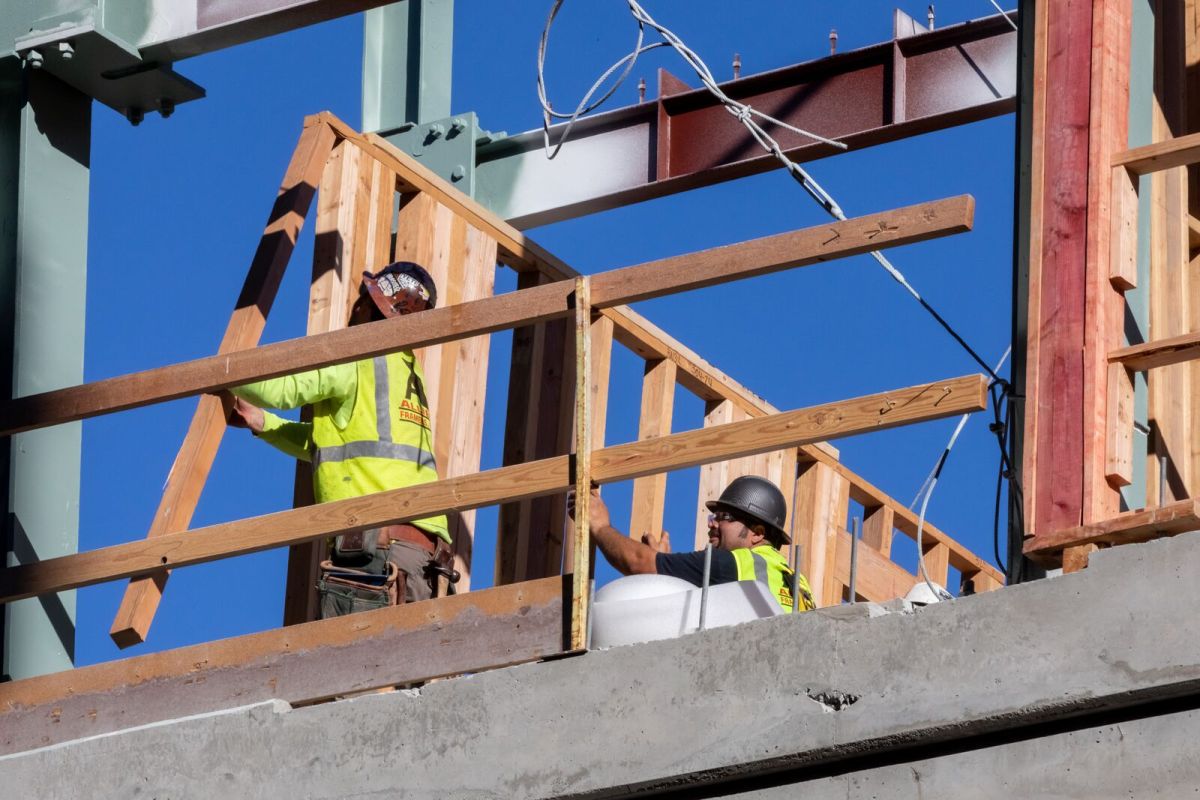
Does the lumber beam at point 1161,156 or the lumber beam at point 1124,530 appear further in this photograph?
the lumber beam at point 1161,156

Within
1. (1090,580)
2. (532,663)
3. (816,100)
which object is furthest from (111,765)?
(816,100)

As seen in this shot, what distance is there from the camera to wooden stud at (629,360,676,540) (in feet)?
41.8

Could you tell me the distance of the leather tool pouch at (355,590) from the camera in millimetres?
10297

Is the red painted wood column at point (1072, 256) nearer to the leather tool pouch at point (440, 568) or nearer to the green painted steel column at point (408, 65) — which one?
the leather tool pouch at point (440, 568)

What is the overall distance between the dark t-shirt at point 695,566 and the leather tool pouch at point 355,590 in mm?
1587

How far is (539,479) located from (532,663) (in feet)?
2.31

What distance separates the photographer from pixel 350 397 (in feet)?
34.8

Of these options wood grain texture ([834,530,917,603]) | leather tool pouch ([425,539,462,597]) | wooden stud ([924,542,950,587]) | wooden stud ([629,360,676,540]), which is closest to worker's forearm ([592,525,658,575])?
leather tool pouch ([425,539,462,597])

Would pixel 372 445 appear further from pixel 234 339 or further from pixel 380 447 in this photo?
pixel 234 339

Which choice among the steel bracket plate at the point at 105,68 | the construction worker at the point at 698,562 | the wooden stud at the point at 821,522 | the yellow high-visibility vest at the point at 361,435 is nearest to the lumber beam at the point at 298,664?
the construction worker at the point at 698,562

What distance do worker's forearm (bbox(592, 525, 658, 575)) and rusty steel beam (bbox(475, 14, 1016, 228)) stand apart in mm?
4012

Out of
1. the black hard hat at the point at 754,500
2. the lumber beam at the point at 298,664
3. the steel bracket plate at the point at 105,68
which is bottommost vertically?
the lumber beam at the point at 298,664

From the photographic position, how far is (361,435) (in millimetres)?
10562

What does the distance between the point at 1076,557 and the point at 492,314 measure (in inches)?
92.0
